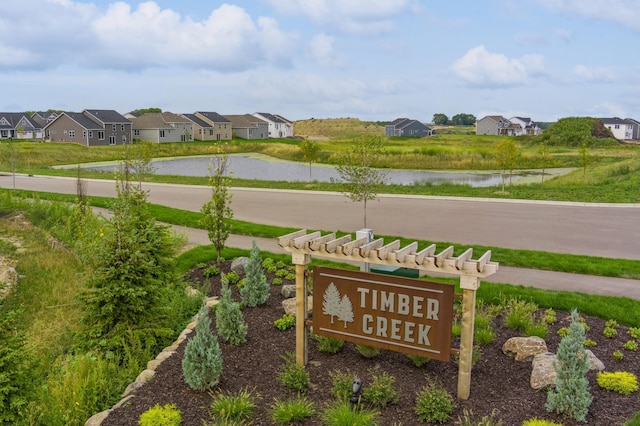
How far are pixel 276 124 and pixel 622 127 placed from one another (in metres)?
65.6

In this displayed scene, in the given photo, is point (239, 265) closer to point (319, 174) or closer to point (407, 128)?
point (319, 174)

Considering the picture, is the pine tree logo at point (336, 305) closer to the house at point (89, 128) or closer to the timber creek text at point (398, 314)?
the timber creek text at point (398, 314)

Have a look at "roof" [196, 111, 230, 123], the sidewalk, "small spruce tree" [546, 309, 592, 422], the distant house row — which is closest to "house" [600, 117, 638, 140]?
the distant house row

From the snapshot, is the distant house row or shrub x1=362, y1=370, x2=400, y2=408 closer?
shrub x1=362, y1=370, x2=400, y2=408

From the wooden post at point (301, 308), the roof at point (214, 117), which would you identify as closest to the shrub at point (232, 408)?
the wooden post at point (301, 308)

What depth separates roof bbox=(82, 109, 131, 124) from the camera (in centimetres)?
7125

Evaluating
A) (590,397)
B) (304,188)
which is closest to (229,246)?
(590,397)

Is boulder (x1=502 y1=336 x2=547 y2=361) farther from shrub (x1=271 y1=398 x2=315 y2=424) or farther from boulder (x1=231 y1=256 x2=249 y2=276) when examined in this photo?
boulder (x1=231 y1=256 x2=249 y2=276)

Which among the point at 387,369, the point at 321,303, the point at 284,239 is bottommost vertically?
the point at 387,369

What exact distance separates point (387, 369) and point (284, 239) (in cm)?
208

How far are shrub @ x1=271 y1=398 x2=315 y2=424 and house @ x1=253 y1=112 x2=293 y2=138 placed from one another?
97.8 meters

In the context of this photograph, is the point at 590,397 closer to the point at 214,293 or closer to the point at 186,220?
the point at 214,293

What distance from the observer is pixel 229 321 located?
7160 mm

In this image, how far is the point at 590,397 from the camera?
17.9ft
